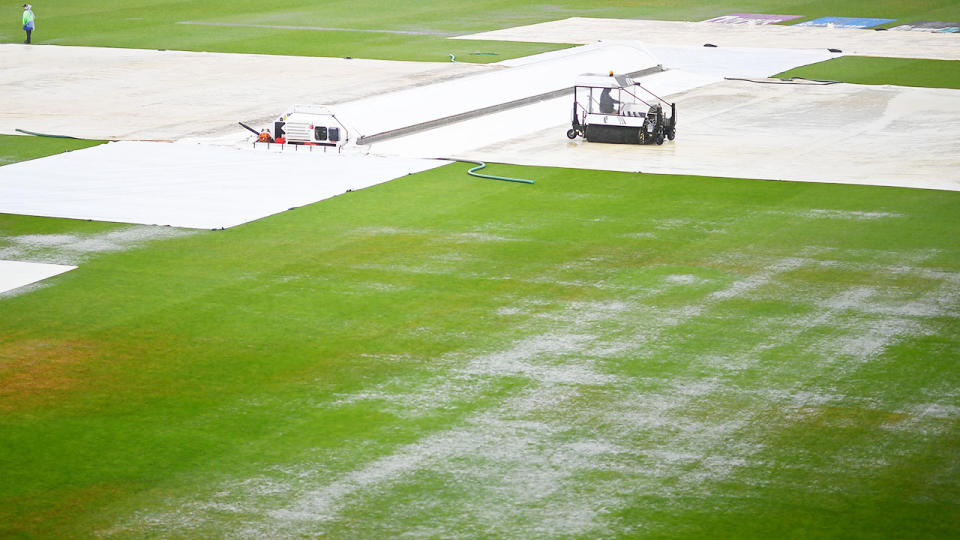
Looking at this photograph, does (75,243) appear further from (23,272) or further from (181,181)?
(181,181)

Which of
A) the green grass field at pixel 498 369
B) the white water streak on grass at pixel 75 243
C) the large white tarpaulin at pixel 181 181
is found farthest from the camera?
the large white tarpaulin at pixel 181 181

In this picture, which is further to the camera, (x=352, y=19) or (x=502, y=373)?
(x=352, y=19)

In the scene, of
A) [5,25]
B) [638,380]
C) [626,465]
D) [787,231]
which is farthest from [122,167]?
[5,25]

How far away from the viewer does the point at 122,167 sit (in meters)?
31.6

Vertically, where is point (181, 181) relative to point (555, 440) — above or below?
above

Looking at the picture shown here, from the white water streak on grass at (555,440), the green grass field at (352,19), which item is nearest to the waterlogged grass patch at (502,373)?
the white water streak on grass at (555,440)

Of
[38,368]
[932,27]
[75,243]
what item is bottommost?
[38,368]

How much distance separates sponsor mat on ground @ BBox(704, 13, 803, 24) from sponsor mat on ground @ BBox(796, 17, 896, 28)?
5.21ft

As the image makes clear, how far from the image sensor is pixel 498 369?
1844 centimetres

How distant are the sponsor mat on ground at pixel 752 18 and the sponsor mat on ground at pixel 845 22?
1.59 m

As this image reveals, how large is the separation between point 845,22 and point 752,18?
4398mm

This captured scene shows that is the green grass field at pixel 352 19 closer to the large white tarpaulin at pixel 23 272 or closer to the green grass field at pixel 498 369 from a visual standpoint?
the green grass field at pixel 498 369

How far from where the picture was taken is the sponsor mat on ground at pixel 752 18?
63.6m

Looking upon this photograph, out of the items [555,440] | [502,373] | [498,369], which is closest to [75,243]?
[498,369]
